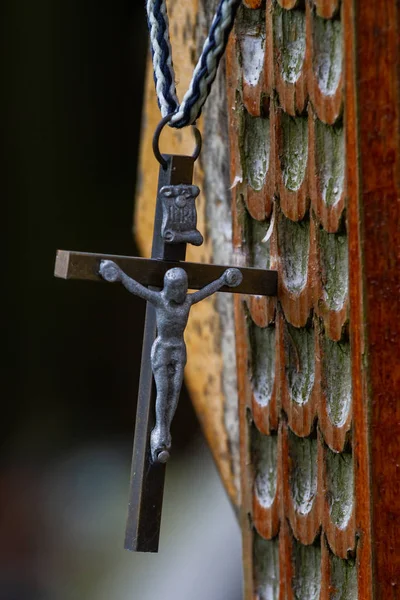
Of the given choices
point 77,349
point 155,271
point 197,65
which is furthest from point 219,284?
point 77,349

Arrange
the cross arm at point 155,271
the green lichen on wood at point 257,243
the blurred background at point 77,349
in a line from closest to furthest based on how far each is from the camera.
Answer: the cross arm at point 155,271 < the green lichen on wood at point 257,243 < the blurred background at point 77,349

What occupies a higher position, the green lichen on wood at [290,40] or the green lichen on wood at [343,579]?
the green lichen on wood at [290,40]

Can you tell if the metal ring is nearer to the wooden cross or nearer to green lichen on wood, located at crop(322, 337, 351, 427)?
the wooden cross

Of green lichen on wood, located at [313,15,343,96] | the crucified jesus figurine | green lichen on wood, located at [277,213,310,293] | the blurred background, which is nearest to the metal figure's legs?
the crucified jesus figurine

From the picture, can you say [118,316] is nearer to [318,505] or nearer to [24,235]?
[24,235]

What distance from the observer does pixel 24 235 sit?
1.40m

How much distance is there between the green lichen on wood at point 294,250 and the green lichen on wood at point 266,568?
0.21 meters

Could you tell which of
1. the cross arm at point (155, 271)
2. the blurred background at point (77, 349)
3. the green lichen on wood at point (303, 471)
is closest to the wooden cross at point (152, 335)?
the cross arm at point (155, 271)

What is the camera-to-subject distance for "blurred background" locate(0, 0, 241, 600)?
1335mm

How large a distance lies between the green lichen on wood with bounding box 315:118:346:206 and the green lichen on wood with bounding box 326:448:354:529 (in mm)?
174

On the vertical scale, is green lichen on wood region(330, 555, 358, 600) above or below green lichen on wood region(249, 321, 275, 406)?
below

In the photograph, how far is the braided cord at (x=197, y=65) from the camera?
0.70m

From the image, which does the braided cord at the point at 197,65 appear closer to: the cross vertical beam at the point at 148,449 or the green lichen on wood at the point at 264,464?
the cross vertical beam at the point at 148,449

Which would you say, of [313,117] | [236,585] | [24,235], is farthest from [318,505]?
[24,235]
